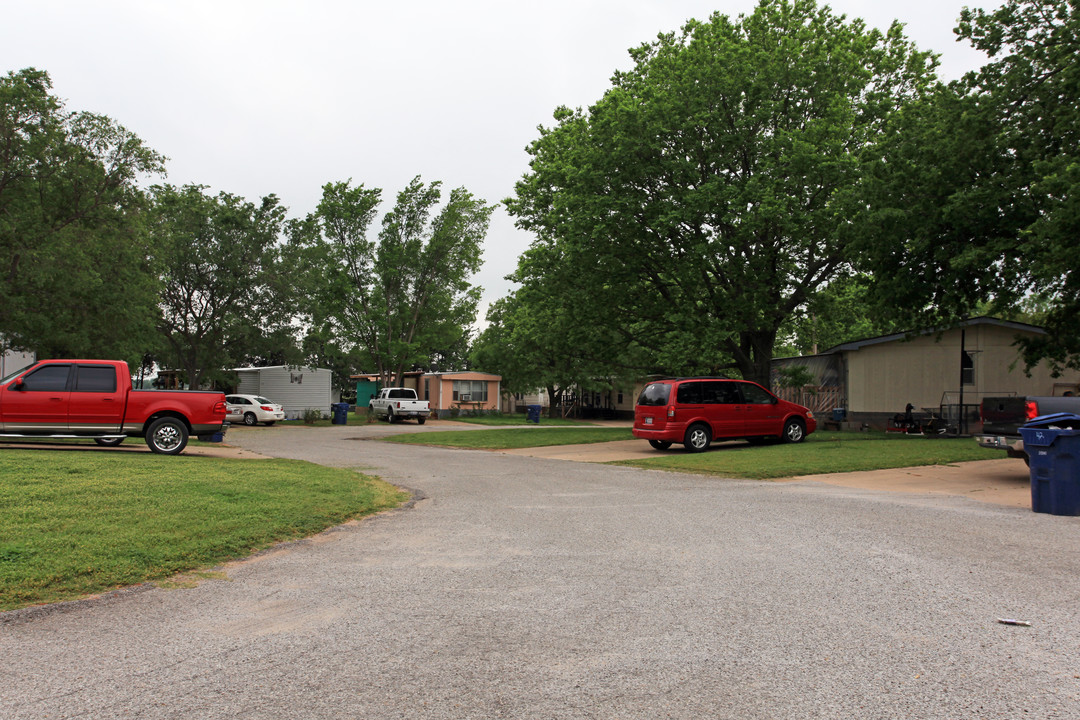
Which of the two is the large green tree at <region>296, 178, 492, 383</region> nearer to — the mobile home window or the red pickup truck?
the mobile home window

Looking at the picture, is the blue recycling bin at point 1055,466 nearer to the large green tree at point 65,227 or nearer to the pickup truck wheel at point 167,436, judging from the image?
the pickup truck wheel at point 167,436

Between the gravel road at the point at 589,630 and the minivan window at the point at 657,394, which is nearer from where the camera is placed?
the gravel road at the point at 589,630

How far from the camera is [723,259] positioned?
23516mm

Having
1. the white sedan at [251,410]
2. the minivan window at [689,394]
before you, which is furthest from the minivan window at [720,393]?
the white sedan at [251,410]

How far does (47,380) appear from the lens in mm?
15000

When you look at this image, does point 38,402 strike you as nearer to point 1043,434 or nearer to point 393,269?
point 1043,434

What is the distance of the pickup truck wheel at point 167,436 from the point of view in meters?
15.6

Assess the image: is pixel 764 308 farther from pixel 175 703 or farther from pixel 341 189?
pixel 341 189

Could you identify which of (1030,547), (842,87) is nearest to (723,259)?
(842,87)

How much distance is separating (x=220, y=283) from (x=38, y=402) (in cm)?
2379

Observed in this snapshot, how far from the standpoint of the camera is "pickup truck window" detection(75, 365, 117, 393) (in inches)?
597

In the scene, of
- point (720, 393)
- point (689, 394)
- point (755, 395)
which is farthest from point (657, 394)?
point (755, 395)

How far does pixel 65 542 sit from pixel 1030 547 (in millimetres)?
8702

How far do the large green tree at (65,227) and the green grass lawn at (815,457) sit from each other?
18076 millimetres
